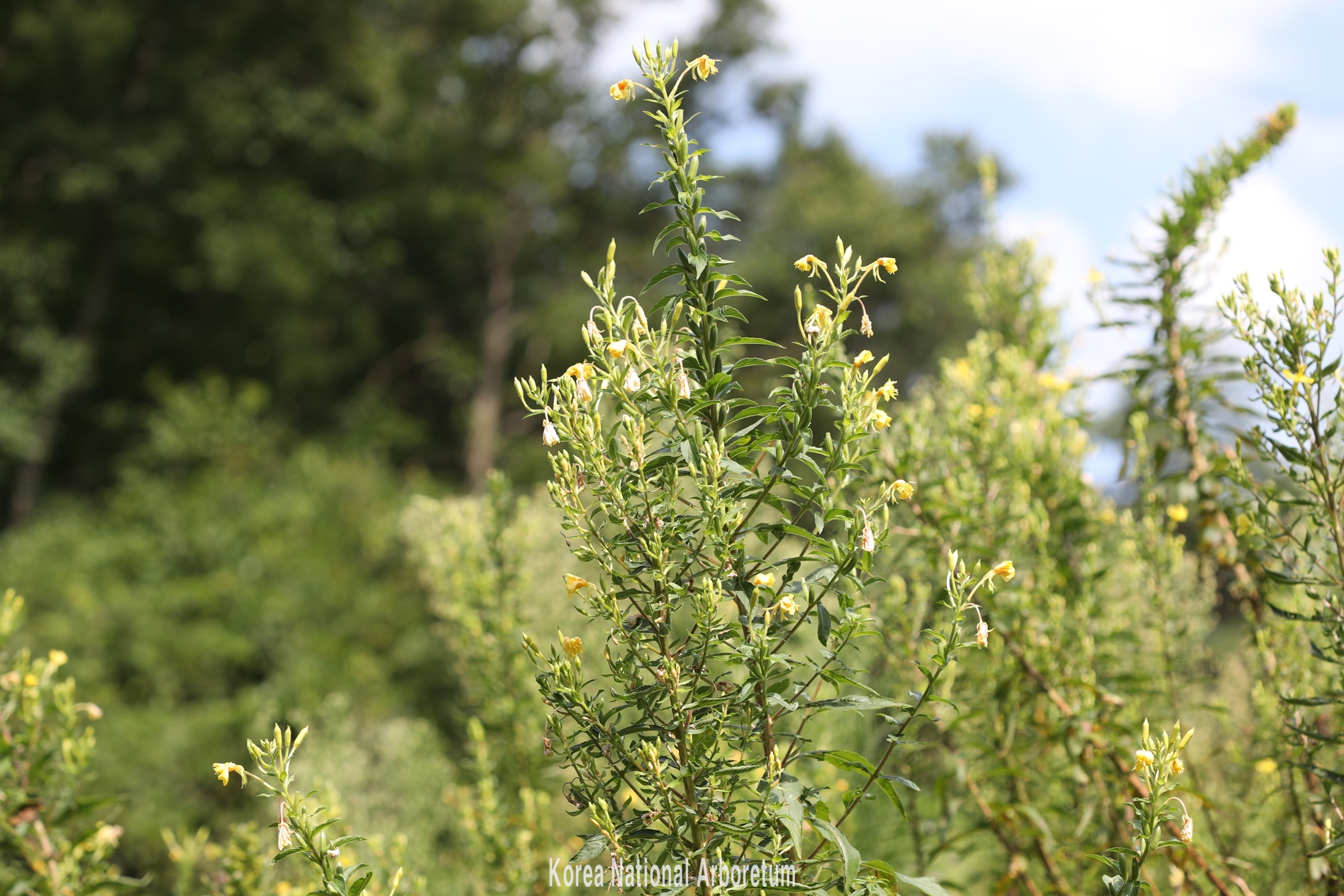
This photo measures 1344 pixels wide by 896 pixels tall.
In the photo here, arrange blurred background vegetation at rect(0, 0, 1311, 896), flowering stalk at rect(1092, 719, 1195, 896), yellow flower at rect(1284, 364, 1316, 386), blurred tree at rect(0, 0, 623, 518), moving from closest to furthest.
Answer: flowering stalk at rect(1092, 719, 1195, 896), yellow flower at rect(1284, 364, 1316, 386), blurred background vegetation at rect(0, 0, 1311, 896), blurred tree at rect(0, 0, 623, 518)

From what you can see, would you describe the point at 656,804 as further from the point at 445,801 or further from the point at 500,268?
the point at 500,268

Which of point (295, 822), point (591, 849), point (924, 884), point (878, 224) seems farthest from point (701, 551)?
point (878, 224)

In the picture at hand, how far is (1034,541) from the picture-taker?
2.59 meters

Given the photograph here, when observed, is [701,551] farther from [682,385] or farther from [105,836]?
[105,836]

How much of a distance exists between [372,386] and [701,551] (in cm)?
1538

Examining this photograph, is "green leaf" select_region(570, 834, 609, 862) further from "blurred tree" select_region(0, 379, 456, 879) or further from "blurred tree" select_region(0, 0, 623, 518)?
"blurred tree" select_region(0, 0, 623, 518)

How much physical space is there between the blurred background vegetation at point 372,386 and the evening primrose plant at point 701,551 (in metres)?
0.84

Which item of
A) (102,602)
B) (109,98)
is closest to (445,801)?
(102,602)

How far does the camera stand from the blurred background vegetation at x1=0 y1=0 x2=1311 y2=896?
9.00 feet

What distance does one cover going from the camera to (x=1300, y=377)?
171cm

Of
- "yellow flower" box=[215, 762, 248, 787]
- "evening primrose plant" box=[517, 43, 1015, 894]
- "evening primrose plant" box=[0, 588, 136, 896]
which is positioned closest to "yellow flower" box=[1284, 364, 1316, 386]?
"evening primrose plant" box=[517, 43, 1015, 894]

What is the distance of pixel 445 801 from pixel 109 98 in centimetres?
1275

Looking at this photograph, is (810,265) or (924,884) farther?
(810,265)

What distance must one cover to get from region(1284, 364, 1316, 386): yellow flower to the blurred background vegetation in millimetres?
738
